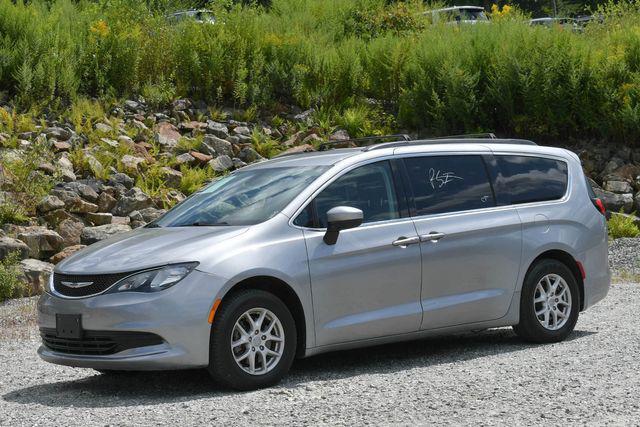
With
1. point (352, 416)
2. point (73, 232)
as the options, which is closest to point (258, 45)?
point (73, 232)

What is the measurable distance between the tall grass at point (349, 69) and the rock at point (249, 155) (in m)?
1.43

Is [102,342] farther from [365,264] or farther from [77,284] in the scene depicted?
[365,264]

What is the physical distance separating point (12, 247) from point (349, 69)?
779 cm

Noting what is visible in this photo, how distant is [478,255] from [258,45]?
10635mm

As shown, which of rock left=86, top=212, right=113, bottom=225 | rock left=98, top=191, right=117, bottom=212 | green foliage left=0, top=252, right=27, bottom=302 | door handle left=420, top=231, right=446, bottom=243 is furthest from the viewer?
rock left=98, top=191, right=117, bottom=212

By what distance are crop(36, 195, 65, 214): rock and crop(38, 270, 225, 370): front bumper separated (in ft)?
23.5

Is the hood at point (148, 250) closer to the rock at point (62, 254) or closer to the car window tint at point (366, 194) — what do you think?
the car window tint at point (366, 194)

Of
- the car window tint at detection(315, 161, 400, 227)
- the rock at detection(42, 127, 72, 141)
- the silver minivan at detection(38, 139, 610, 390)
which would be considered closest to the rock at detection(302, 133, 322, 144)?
the rock at detection(42, 127, 72, 141)

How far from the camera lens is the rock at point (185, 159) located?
1614cm

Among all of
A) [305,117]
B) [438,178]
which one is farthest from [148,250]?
[305,117]

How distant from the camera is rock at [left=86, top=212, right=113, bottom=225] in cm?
1443

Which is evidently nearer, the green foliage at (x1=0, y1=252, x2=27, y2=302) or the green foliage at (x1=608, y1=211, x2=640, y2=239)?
the green foliage at (x1=0, y1=252, x2=27, y2=302)

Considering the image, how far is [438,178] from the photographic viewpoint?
886 centimetres

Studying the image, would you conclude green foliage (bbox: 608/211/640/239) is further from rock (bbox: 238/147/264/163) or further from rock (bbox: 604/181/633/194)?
rock (bbox: 238/147/264/163)
